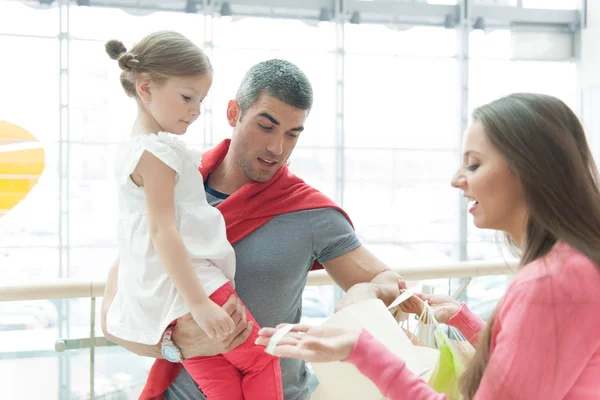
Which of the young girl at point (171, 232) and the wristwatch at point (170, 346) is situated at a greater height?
the young girl at point (171, 232)

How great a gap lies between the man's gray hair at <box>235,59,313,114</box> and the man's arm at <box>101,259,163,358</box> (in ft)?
1.83

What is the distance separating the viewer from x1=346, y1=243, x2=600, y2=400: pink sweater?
0.89 metres

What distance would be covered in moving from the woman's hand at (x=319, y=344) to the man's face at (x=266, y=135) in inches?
26.1

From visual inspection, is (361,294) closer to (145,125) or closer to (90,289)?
(145,125)

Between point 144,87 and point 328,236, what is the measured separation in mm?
594

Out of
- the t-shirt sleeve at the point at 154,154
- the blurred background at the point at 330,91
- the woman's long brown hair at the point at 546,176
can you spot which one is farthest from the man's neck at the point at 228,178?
the blurred background at the point at 330,91

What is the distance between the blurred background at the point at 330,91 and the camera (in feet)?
26.9

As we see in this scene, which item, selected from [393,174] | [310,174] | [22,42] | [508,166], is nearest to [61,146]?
[22,42]

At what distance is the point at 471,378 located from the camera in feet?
3.26

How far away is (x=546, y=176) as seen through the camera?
1.01 m

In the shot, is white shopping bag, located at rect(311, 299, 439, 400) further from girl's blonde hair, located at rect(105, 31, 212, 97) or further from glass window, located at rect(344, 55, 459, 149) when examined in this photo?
glass window, located at rect(344, 55, 459, 149)

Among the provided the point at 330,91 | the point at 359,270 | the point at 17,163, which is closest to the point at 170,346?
the point at 359,270

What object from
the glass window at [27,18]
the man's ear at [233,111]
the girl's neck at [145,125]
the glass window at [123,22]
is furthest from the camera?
the glass window at [123,22]

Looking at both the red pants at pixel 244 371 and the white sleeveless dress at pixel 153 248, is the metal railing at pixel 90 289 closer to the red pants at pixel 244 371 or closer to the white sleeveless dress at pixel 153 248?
the white sleeveless dress at pixel 153 248
